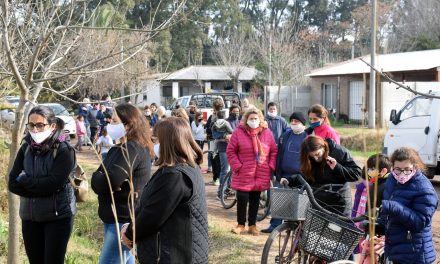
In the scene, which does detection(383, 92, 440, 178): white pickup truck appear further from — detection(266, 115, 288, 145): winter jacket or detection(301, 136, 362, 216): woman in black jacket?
detection(301, 136, 362, 216): woman in black jacket

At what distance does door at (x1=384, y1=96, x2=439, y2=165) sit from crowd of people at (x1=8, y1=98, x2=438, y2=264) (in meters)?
6.49

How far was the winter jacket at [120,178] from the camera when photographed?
4543 mm

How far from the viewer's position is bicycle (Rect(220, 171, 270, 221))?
384 inches

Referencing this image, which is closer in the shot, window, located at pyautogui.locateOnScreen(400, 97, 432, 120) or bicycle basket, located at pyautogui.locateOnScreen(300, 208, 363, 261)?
bicycle basket, located at pyautogui.locateOnScreen(300, 208, 363, 261)

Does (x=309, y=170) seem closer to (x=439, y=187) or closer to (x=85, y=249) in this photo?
(x=85, y=249)

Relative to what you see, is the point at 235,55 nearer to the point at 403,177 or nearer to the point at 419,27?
the point at 419,27

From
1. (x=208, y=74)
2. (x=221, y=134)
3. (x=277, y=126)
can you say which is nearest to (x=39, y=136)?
(x=277, y=126)

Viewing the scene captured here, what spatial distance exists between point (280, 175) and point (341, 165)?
205 centimetres

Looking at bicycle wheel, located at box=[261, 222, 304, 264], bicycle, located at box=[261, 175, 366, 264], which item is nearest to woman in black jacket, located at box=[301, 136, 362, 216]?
bicycle, located at box=[261, 175, 366, 264]

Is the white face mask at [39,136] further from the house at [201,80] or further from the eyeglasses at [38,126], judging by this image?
the house at [201,80]

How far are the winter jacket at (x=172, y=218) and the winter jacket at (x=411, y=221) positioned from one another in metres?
1.51

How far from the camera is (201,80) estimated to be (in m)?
55.5

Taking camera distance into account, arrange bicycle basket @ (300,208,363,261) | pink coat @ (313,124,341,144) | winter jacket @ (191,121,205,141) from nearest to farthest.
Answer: bicycle basket @ (300,208,363,261) → pink coat @ (313,124,341,144) → winter jacket @ (191,121,205,141)

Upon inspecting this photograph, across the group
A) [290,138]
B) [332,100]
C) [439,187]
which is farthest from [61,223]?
[332,100]
